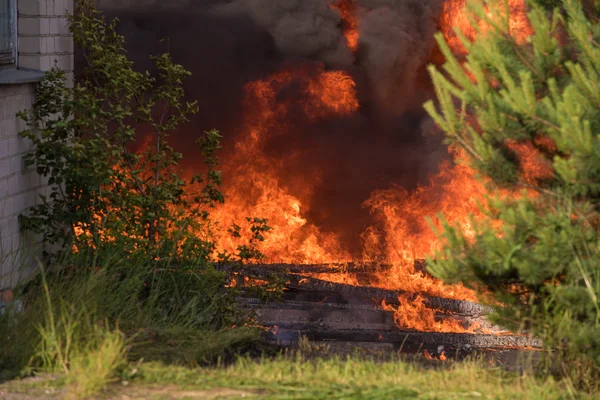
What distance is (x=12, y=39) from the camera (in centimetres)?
839

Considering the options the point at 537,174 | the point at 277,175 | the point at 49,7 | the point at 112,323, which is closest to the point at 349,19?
the point at 277,175

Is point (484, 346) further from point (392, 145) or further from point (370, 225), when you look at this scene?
point (392, 145)

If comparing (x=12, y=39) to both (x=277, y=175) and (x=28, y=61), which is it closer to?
(x=28, y=61)

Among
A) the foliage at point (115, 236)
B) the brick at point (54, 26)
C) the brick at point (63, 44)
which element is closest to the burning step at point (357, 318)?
the foliage at point (115, 236)

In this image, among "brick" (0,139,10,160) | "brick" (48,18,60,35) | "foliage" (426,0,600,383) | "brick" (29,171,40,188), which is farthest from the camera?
"brick" (48,18,60,35)

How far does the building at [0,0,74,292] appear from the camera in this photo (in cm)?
798

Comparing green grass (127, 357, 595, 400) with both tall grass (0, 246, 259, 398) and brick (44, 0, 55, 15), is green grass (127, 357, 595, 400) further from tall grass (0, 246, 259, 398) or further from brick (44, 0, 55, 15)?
brick (44, 0, 55, 15)

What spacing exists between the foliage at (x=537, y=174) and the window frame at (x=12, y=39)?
14.9 feet

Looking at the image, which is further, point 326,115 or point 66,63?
point 326,115

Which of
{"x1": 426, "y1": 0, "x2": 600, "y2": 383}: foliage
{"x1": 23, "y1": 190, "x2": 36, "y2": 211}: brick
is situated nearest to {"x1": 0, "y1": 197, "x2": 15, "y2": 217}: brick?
{"x1": 23, "y1": 190, "x2": 36, "y2": 211}: brick

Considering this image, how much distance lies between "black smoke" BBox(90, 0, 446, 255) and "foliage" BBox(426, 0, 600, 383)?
6.34 m

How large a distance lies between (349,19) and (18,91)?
6062 millimetres

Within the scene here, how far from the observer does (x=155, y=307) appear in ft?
25.9

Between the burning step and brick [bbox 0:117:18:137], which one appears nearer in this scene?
brick [bbox 0:117:18:137]
